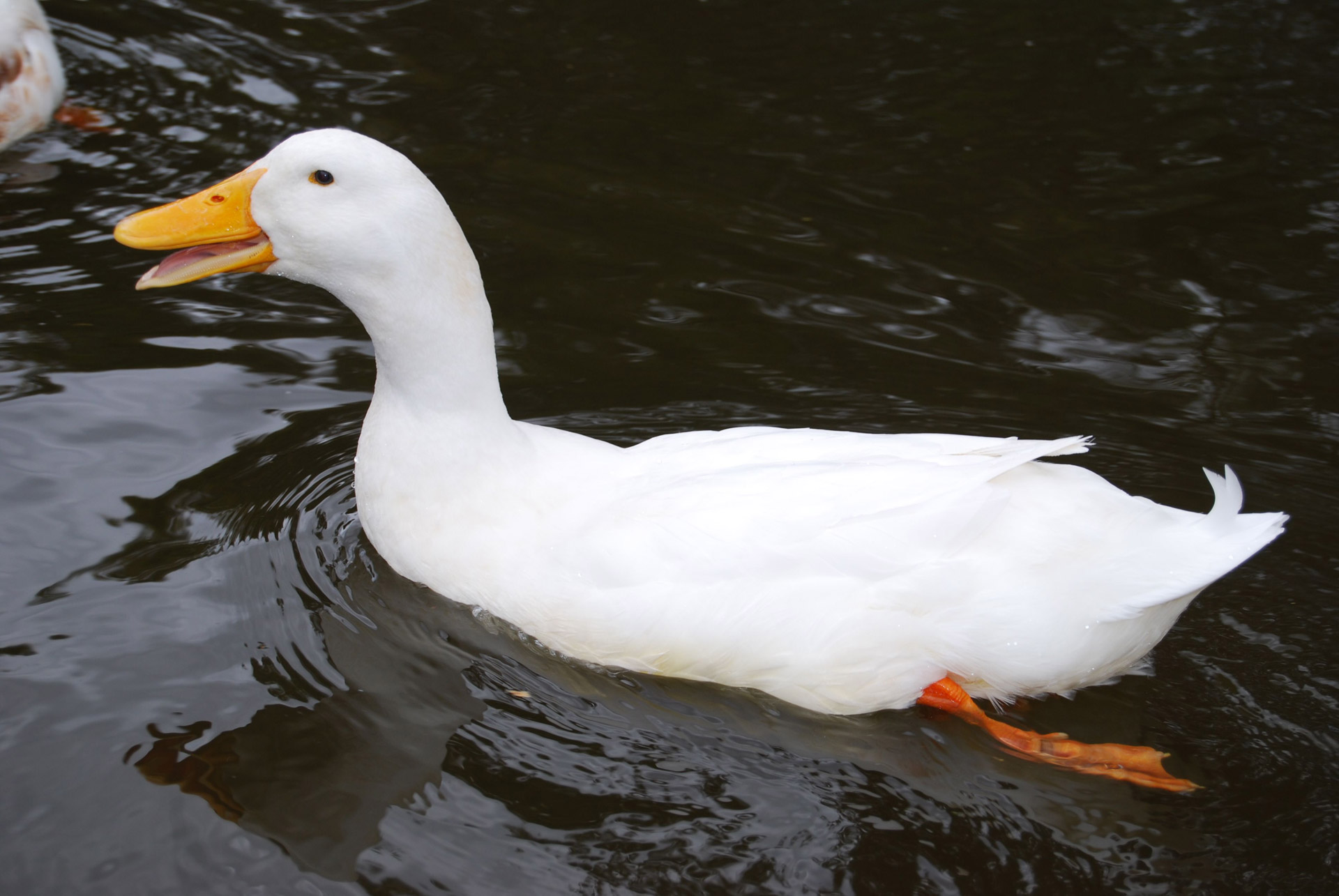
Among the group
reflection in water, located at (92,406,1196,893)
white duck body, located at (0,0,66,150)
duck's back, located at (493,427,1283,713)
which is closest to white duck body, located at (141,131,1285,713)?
duck's back, located at (493,427,1283,713)

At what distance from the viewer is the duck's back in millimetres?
3277

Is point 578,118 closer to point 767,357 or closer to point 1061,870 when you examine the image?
point 767,357

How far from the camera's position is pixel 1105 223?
6.07 metres

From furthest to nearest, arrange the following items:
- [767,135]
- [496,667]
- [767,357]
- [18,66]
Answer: [767,135]
[18,66]
[767,357]
[496,667]

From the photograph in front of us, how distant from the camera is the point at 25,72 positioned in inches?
237

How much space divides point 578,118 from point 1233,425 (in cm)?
373

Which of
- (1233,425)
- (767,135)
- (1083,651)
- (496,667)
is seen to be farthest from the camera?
(767,135)

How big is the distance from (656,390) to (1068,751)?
2176mm

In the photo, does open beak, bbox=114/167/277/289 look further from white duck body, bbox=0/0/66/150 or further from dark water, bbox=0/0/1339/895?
white duck body, bbox=0/0/66/150

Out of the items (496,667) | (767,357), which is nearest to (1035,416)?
(767,357)

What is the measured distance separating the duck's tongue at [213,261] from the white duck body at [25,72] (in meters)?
3.07

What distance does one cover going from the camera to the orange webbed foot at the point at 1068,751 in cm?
326

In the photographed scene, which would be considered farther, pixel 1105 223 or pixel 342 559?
pixel 1105 223

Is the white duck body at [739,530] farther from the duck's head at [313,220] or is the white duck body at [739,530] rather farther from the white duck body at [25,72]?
the white duck body at [25,72]
